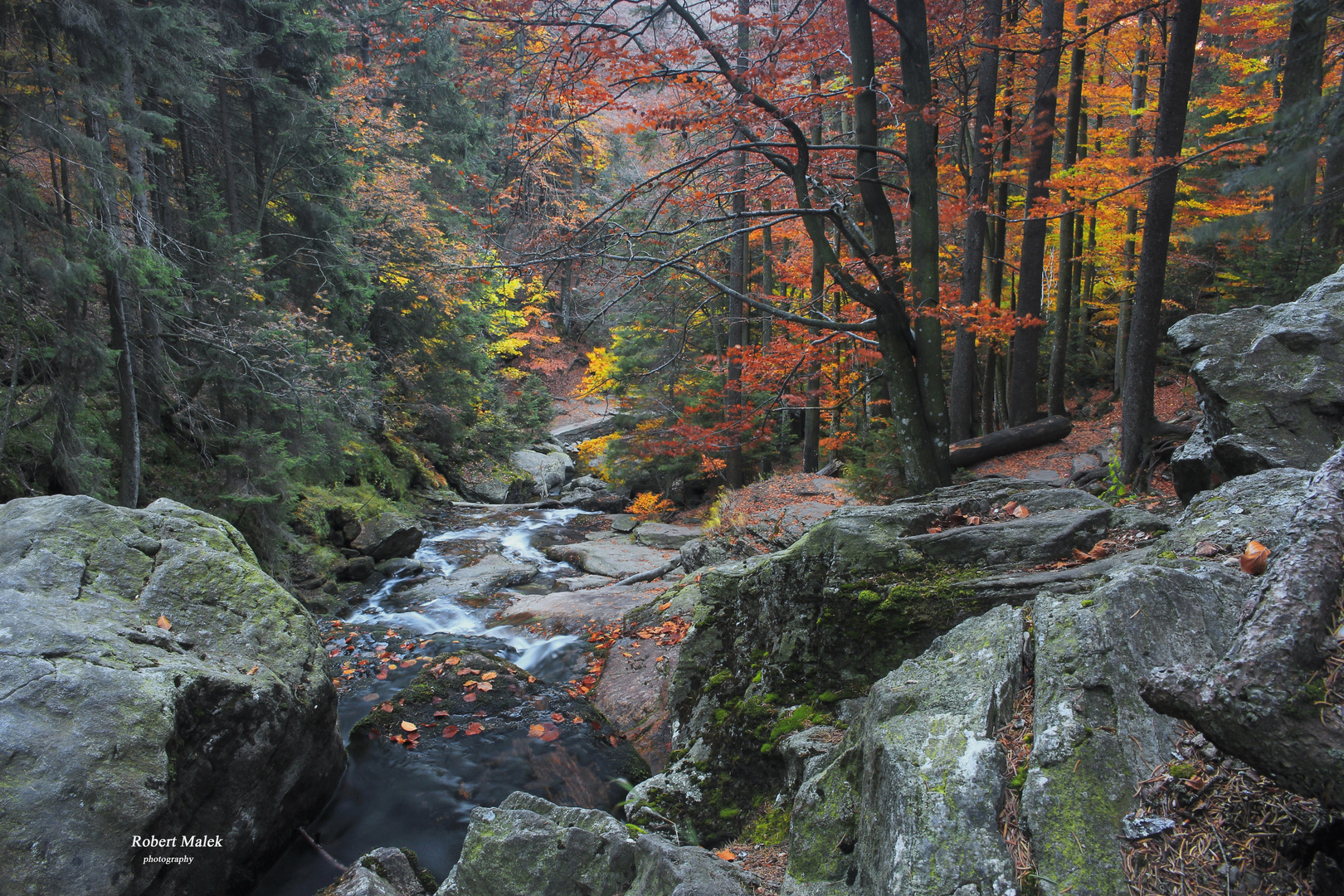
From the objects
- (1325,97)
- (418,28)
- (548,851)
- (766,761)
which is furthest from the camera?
(1325,97)

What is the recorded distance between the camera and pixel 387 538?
517 inches

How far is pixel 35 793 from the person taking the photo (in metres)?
3.12

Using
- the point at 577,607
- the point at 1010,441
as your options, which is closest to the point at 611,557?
the point at 577,607

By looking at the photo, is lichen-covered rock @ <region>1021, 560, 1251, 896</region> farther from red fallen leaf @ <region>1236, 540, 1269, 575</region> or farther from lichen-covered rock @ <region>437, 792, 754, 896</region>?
lichen-covered rock @ <region>437, 792, 754, 896</region>

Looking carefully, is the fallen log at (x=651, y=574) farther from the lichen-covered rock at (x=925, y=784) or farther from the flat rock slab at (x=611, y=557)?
the lichen-covered rock at (x=925, y=784)

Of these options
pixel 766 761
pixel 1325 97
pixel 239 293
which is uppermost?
pixel 1325 97

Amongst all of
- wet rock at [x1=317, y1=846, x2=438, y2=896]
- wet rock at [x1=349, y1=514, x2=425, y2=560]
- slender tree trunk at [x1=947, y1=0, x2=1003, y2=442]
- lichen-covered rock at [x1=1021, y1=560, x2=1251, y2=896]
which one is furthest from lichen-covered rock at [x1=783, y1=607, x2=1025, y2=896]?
wet rock at [x1=349, y1=514, x2=425, y2=560]

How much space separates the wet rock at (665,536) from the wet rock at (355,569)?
547cm

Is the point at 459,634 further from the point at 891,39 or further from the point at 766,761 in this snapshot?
the point at 891,39

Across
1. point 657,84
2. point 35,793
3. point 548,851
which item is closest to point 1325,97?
point 657,84

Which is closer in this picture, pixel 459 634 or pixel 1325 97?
pixel 1325 97

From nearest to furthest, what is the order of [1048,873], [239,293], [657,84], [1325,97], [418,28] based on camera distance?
[1048,873] < [418,28] < [657,84] < [1325,97] < [239,293]

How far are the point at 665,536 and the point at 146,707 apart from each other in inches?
457

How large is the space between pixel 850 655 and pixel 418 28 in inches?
258
